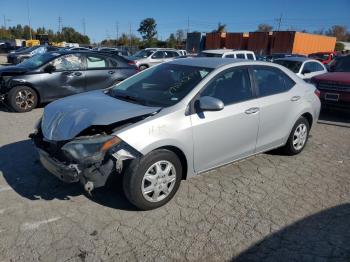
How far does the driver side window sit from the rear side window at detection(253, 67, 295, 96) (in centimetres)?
575

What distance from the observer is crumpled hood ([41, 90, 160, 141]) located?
11.4 feet

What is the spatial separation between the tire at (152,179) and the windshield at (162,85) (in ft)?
2.19

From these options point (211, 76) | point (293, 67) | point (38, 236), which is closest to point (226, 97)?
point (211, 76)

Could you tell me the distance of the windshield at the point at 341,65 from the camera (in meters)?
9.50

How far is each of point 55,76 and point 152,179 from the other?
239 inches

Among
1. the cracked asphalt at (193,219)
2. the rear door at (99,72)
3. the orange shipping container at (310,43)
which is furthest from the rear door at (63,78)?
the orange shipping container at (310,43)

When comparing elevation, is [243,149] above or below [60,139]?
below

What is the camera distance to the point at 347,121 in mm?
8570

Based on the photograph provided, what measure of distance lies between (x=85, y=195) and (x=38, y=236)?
0.88 meters

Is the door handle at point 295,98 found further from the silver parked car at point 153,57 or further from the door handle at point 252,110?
the silver parked car at point 153,57

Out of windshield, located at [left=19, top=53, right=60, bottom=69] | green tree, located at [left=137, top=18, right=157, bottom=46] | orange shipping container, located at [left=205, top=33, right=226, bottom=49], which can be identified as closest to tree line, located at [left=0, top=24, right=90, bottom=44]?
green tree, located at [left=137, top=18, right=157, bottom=46]

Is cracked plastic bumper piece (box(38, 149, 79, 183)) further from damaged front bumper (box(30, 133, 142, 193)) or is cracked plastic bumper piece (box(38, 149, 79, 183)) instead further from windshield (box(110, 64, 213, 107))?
windshield (box(110, 64, 213, 107))

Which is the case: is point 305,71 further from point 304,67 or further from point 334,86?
point 334,86

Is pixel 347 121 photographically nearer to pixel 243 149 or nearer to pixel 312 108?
pixel 312 108
